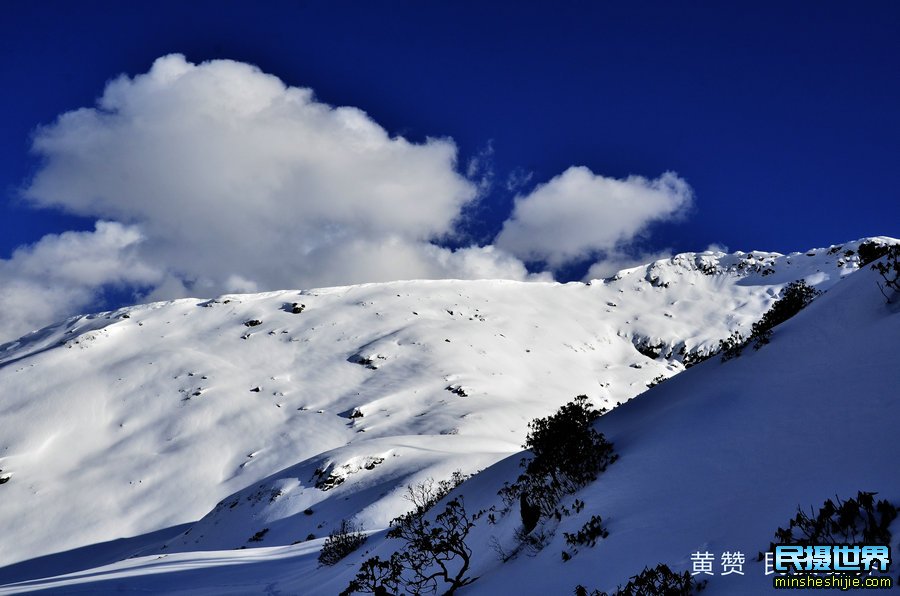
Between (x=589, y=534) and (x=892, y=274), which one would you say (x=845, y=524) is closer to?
(x=589, y=534)

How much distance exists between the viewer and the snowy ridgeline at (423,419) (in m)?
8.12

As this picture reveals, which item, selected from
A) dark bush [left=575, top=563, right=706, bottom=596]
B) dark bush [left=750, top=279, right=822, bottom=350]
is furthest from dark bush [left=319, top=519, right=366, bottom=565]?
dark bush [left=750, top=279, right=822, bottom=350]

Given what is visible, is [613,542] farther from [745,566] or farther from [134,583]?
[134,583]

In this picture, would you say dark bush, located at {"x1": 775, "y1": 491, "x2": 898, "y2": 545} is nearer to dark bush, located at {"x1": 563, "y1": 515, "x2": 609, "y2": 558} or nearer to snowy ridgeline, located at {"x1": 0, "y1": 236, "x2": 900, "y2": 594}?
snowy ridgeline, located at {"x1": 0, "y1": 236, "x2": 900, "y2": 594}

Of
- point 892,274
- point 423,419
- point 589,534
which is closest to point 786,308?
point 892,274

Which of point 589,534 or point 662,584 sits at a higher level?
point 589,534

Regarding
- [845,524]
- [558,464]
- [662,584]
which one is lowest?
[662,584]

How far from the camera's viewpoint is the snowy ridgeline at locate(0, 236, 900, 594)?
812 cm

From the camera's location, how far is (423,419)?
6084 centimetres

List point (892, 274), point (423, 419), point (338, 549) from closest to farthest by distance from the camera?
point (892, 274)
point (338, 549)
point (423, 419)

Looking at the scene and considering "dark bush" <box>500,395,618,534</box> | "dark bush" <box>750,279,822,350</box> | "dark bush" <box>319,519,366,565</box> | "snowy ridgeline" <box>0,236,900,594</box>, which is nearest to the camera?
"snowy ridgeline" <box>0,236,900,594</box>

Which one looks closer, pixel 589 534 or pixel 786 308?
pixel 589 534

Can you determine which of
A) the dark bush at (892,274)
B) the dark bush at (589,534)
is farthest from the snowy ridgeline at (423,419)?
the dark bush at (892,274)

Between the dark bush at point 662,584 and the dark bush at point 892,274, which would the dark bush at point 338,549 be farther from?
the dark bush at point 892,274
